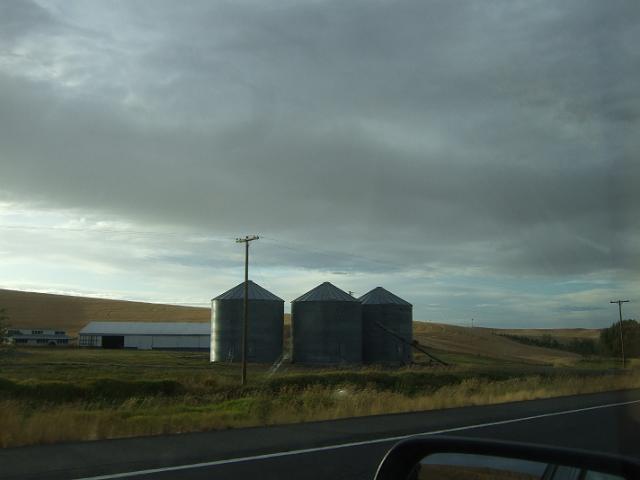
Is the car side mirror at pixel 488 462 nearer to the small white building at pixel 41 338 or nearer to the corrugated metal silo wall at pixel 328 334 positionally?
the corrugated metal silo wall at pixel 328 334

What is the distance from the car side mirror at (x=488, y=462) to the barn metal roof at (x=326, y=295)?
5336cm

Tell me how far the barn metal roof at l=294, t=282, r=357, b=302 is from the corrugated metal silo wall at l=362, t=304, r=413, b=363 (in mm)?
3795

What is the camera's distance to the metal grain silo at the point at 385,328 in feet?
195

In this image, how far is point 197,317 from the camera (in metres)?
143

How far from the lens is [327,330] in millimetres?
56188

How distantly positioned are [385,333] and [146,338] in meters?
50.9

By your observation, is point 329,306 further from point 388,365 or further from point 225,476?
point 225,476

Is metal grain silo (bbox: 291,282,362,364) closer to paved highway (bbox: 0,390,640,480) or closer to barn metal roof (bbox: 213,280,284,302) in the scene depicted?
barn metal roof (bbox: 213,280,284,302)

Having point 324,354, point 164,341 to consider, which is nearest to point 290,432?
point 324,354

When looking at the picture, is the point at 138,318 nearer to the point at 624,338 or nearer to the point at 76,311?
the point at 76,311

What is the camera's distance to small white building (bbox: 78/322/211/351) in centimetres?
9875

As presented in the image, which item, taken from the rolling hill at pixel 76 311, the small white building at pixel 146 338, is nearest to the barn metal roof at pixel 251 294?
the small white building at pixel 146 338

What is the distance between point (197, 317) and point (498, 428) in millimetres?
132378

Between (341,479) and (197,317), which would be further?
(197,317)
